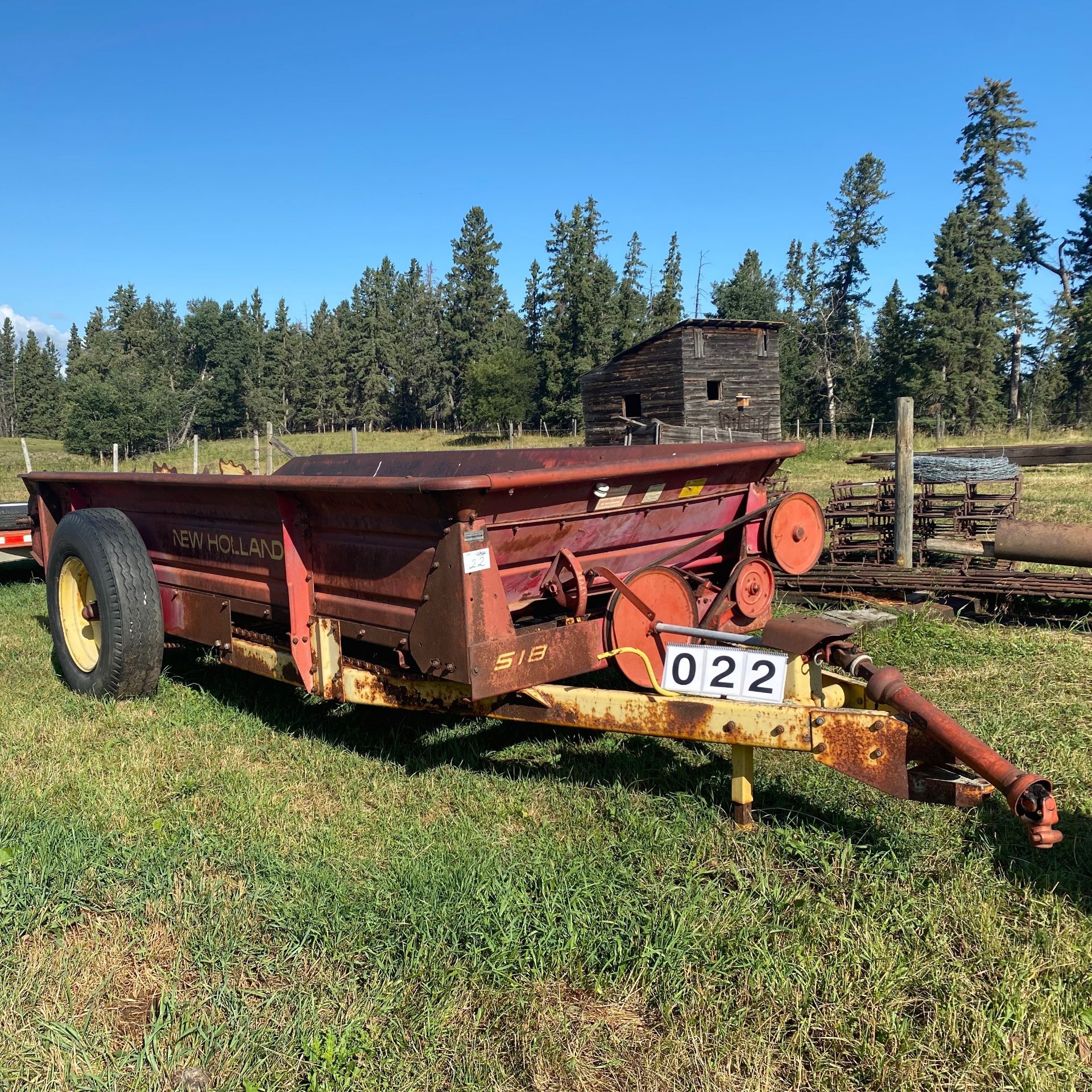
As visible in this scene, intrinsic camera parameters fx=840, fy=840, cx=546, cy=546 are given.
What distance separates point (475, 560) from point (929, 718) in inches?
63.7

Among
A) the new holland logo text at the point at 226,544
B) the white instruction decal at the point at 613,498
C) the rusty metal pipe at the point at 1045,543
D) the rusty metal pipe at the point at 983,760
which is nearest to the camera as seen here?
the rusty metal pipe at the point at 983,760

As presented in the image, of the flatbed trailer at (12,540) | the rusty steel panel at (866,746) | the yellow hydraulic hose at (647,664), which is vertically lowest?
the rusty steel panel at (866,746)

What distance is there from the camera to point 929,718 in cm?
262

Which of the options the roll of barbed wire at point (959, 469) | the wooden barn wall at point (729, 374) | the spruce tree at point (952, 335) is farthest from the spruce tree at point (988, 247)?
the roll of barbed wire at point (959, 469)

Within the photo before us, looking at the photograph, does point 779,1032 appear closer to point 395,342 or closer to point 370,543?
point 370,543

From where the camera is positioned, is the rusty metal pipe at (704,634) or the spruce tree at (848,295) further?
the spruce tree at (848,295)

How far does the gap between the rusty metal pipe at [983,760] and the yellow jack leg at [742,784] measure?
489 mm

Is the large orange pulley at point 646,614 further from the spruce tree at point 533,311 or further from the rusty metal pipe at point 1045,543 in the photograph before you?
the spruce tree at point 533,311

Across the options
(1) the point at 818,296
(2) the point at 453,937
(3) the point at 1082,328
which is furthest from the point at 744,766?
(1) the point at 818,296

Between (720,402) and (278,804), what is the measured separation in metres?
Result: 27.8

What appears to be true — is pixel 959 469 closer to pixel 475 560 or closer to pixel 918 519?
pixel 918 519

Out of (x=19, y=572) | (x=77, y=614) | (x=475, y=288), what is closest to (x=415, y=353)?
(x=475, y=288)

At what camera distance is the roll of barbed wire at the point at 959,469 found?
10.2 metres

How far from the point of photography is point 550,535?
3.60 m
